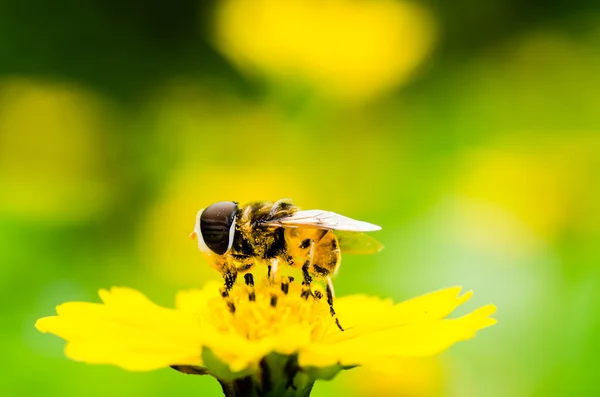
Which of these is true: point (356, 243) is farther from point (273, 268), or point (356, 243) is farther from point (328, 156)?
point (328, 156)

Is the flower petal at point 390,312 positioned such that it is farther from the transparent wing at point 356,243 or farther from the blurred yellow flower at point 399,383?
the blurred yellow flower at point 399,383

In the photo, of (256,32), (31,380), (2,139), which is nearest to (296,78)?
(256,32)

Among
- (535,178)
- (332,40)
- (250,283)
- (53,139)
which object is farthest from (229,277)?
(53,139)

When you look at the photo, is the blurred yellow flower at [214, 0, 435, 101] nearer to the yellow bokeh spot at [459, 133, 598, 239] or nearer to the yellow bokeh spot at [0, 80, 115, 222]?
A: the yellow bokeh spot at [459, 133, 598, 239]

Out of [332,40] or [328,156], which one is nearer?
[332,40]

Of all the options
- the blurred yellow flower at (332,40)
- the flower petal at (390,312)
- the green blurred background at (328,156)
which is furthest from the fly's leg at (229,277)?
the blurred yellow flower at (332,40)

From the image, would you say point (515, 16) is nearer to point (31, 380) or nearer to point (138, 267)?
point (138, 267)
